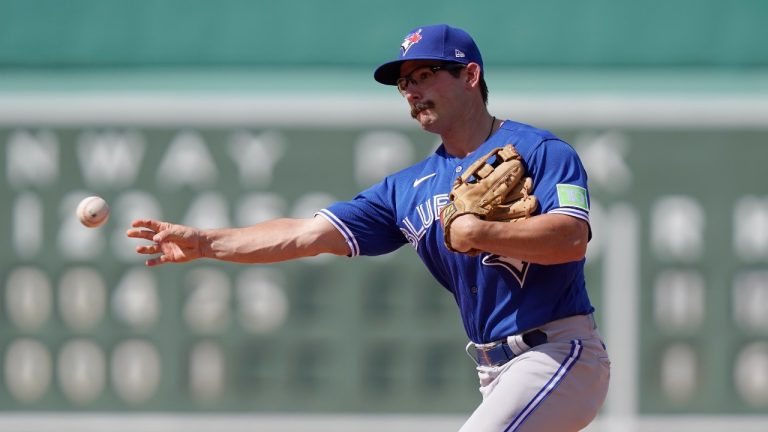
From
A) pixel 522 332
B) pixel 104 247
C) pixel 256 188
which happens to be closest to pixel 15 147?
pixel 104 247

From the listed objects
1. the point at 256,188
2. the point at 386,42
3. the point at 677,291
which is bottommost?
the point at 677,291

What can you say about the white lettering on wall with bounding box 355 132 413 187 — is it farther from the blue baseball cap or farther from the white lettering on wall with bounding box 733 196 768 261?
the blue baseball cap

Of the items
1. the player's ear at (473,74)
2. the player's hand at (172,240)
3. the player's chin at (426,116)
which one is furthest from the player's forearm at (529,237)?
the player's hand at (172,240)

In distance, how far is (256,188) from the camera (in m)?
7.43

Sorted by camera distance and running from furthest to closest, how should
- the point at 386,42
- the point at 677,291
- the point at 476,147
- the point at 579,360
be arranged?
the point at 386,42, the point at 677,291, the point at 476,147, the point at 579,360

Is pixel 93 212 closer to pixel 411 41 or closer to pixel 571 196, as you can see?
pixel 411 41

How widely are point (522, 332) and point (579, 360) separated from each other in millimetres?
183

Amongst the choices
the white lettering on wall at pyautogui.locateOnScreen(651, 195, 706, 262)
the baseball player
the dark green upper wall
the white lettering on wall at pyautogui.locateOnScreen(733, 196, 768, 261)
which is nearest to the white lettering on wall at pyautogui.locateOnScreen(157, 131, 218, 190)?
the dark green upper wall

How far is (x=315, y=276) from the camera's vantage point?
7.39 metres

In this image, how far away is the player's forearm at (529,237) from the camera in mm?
3770

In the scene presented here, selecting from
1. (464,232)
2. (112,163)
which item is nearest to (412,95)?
(464,232)

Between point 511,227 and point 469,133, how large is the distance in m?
0.59

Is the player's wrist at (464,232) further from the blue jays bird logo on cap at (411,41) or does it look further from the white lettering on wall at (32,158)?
the white lettering on wall at (32,158)

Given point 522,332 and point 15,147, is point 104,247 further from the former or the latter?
point 522,332
